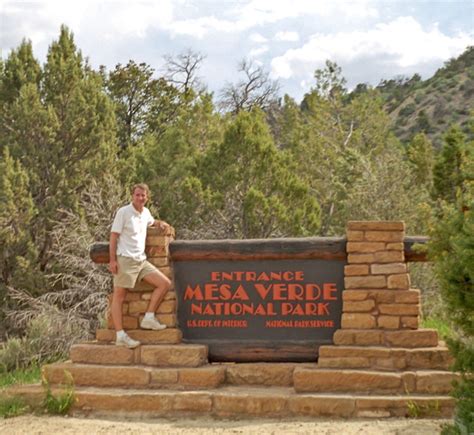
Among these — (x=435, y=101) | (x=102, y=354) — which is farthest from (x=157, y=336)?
(x=435, y=101)

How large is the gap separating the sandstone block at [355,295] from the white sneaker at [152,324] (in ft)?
6.60

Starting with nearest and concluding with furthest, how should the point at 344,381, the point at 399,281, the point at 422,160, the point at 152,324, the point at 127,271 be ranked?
the point at 344,381, the point at 399,281, the point at 127,271, the point at 152,324, the point at 422,160

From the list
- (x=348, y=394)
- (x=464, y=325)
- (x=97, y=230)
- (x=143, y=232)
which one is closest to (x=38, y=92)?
(x=97, y=230)

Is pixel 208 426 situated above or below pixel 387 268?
below

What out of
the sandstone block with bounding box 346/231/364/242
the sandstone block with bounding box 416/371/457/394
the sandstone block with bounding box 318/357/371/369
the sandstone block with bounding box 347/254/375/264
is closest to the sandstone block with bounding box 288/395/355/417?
the sandstone block with bounding box 318/357/371/369

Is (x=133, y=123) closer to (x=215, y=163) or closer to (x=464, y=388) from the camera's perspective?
(x=215, y=163)

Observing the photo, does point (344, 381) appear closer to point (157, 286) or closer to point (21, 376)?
point (157, 286)

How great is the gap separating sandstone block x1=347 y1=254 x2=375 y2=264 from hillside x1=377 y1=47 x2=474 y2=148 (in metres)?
33.1

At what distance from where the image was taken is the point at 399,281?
7.38 meters

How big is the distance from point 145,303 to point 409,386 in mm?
2958

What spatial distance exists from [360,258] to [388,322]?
0.73 m

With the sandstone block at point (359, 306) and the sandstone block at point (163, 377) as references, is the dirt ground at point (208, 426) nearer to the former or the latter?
the sandstone block at point (163, 377)

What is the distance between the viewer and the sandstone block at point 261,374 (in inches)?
295

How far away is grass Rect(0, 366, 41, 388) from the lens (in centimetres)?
1062
